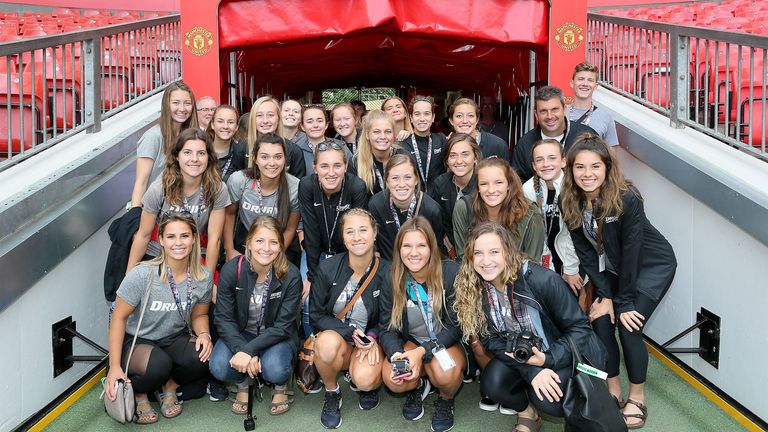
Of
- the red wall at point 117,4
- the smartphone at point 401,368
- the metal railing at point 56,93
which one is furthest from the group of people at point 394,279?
the red wall at point 117,4

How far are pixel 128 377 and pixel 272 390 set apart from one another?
0.77 meters

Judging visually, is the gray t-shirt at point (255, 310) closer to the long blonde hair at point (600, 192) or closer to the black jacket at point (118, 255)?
the black jacket at point (118, 255)

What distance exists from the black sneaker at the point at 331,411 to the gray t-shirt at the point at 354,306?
376 millimetres

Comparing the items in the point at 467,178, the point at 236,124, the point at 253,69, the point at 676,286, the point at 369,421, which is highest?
the point at 253,69

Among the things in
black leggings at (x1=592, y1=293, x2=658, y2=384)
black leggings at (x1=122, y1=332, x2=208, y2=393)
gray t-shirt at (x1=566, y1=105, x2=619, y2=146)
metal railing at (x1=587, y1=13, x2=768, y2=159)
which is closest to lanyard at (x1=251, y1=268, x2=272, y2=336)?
black leggings at (x1=122, y1=332, x2=208, y2=393)

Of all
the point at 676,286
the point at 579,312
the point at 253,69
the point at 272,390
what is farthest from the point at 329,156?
the point at 253,69

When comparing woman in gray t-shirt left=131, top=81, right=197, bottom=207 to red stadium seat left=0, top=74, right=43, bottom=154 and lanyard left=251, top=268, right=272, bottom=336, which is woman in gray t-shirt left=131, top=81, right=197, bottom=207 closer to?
red stadium seat left=0, top=74, right=43, bottom=154

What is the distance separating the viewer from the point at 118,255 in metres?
3.85

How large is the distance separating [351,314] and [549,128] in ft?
6.36

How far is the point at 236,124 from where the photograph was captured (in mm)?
4629

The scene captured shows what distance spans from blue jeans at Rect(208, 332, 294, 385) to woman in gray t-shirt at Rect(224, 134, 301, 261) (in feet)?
2.39

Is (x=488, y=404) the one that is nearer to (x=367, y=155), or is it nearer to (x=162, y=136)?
(x=367, y=155)

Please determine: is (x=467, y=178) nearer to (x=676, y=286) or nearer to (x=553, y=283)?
(x=553, y=283)

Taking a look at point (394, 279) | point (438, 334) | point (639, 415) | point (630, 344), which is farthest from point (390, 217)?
point (639, 415)
